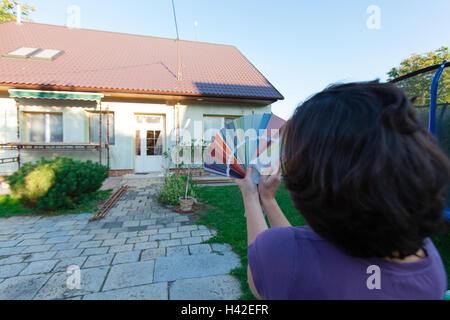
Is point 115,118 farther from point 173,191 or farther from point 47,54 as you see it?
point 173,191

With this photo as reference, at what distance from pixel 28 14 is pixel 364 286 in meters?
20.2

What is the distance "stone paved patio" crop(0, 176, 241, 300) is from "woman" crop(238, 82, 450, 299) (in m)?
1.70

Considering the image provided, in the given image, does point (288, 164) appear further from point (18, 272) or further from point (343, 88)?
point (18, 272)

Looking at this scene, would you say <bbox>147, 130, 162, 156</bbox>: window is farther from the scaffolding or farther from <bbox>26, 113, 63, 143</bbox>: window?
<bbox>26, 113, 63, 143</bbox>: window

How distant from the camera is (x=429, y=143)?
512mm

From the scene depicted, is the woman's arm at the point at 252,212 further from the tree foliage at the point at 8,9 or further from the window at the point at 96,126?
the tree foliage at the point at 8,9

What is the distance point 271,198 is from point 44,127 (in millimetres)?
10054

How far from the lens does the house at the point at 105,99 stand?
7.61 metres

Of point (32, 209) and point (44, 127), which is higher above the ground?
point (44, 127)

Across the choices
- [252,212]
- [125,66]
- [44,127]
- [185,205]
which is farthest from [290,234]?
[125,66]

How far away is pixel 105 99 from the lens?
27.0 ft

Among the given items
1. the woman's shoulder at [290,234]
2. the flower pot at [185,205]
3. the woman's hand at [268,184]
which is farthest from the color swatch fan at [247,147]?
the flower pot at [185,205]

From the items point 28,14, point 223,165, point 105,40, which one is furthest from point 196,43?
point 223,165

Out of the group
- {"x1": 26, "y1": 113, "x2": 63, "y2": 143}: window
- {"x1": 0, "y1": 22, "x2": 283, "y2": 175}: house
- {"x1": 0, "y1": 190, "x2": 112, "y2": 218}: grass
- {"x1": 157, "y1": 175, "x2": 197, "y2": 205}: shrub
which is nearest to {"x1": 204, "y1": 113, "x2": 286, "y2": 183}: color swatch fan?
{"x1": 157, "y1": 175, "x2": 197, "y2": 205}: shrub
